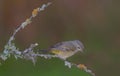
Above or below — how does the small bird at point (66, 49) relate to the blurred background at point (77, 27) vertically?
below

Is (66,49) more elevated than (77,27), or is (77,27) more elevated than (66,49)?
(77,27)

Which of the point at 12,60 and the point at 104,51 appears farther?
the point at 104,51

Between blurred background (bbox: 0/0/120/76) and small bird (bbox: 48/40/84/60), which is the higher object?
blurred background (bbox: 0/0/120/76)

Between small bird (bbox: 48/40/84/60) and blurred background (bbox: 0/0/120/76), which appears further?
blurred background (bbox: 0/0/120/76)

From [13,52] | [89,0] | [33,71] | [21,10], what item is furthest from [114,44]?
[13,52]

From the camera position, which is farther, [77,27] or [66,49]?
[77,27]

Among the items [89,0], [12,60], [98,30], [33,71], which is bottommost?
[33,71]

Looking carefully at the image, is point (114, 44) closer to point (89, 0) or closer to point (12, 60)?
point (89, 0)

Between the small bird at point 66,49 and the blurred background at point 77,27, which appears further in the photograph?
the blurred background at point 77,27
